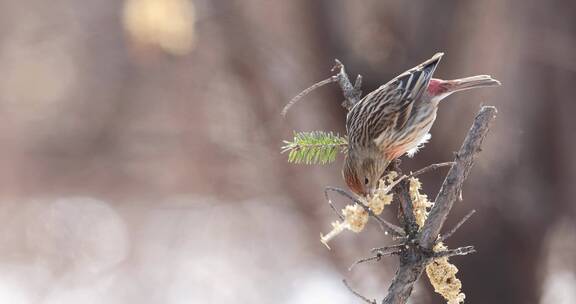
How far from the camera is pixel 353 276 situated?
421 centimetres

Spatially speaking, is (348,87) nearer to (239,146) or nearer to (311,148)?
(311,148)

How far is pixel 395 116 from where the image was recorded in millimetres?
2439

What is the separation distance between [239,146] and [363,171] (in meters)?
2.63

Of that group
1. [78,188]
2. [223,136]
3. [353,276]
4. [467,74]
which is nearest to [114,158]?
[78,188]

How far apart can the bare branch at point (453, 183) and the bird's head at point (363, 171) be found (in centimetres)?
65

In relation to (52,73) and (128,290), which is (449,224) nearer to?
(128,290)

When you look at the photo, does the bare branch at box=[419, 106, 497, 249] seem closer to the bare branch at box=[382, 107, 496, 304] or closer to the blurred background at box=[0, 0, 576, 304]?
the bare branch at box=[382, 107, 496, 304]

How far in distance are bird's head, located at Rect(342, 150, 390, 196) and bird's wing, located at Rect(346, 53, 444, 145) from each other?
0.14m

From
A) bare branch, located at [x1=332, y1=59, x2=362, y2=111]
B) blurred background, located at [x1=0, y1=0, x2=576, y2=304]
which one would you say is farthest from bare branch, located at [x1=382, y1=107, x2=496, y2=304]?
blurred background, located at [x1=0, y1=0, x2=576, y2=304]

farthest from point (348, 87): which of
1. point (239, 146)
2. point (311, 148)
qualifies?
point (239, 146)

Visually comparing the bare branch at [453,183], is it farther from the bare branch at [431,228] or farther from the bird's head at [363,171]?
the bird's head at [363,171]

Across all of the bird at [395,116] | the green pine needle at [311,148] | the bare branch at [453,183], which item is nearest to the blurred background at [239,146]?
the bird at [395,116]

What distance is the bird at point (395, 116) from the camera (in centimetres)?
217

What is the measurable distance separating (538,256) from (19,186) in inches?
165
